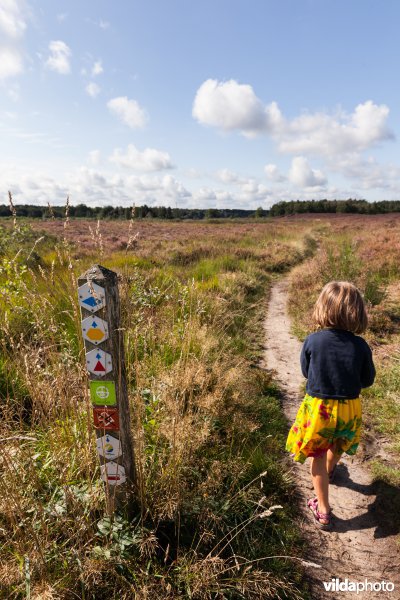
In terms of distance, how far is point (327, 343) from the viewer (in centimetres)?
270

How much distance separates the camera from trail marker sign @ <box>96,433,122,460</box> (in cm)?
212

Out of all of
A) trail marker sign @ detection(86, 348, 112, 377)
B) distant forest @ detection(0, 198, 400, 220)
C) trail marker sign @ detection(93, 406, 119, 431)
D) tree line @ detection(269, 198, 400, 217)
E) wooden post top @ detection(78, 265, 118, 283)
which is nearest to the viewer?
wooden post top @ detection(78, 265, 118, 283)

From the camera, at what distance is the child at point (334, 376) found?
2648 mm

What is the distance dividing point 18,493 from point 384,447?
3.45 m

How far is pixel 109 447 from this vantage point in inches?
84.2

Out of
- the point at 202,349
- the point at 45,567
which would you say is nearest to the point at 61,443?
the point at 45,567

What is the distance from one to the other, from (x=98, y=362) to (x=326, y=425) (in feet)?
5.98

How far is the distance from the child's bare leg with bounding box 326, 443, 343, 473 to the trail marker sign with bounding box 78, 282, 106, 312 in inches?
90.8

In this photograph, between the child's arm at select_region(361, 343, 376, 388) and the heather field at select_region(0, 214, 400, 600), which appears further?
the child's arm at select_region(361, 343, 376, 388)

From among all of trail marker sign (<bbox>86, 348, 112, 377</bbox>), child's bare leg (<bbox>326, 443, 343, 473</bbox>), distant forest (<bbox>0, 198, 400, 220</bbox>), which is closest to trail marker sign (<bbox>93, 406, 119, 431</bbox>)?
trail marker sign (<bbox>86, 348, 112, 377</bbox>)

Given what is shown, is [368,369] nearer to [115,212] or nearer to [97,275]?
[97,275]

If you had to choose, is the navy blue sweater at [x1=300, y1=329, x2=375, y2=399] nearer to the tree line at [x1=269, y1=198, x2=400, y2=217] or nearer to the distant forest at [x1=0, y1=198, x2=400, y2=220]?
the distant forest at [x1=0, y1=198, x2=400, y2=220]

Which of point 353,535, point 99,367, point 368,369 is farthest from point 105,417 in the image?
point 353,535

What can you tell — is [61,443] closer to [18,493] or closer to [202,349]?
[18,493]
